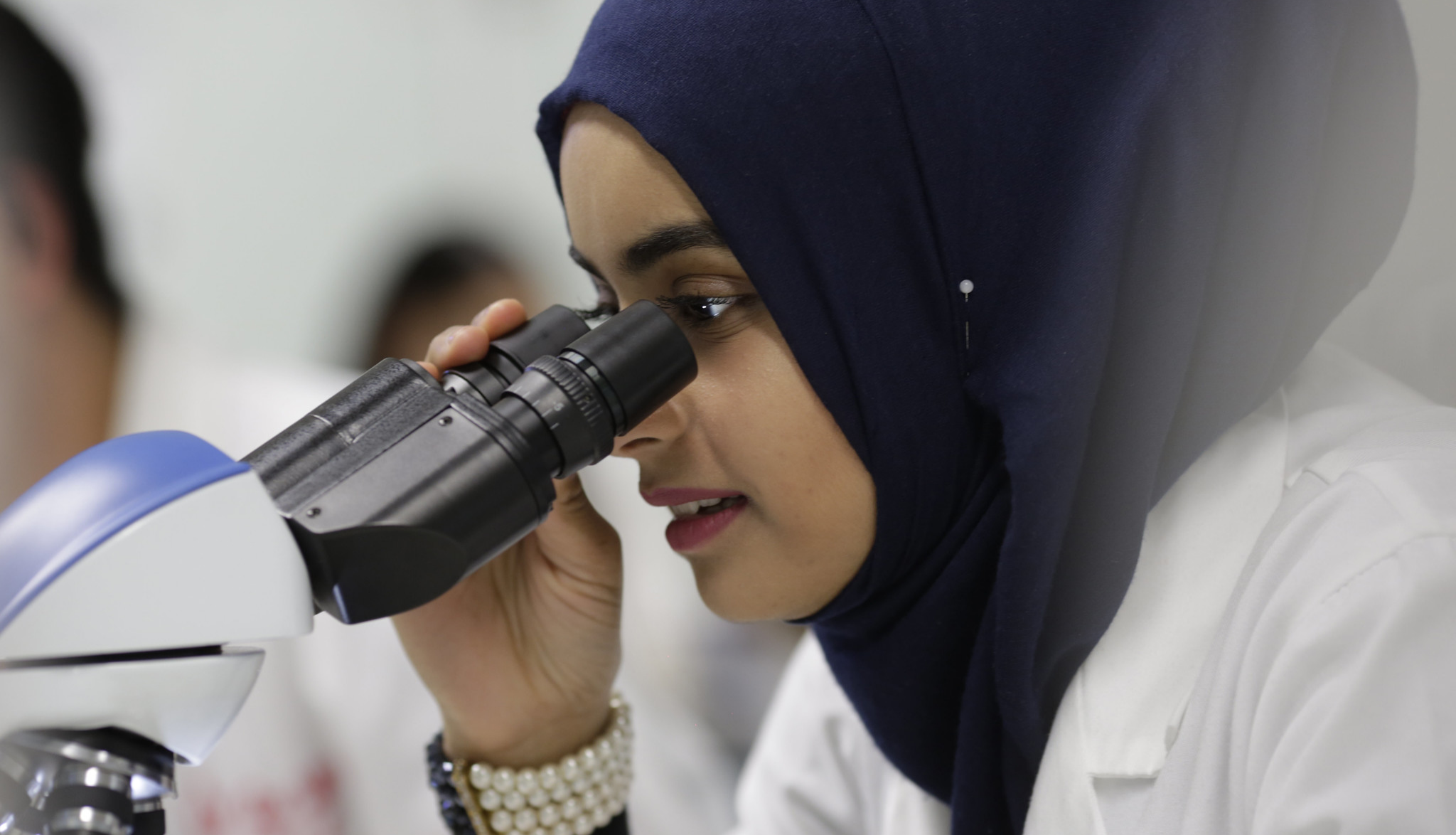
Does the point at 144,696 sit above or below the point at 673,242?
below

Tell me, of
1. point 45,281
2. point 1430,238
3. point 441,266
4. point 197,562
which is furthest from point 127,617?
point 441,266

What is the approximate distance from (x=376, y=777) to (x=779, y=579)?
0.85 metres

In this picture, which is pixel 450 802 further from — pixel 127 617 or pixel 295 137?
pixel 295 137

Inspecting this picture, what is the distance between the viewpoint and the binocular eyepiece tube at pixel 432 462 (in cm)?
52

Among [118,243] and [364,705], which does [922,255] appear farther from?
[118,243]

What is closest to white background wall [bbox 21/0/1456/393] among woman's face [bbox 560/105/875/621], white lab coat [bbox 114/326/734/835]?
white lab coat [bbox 114/326/734/835]

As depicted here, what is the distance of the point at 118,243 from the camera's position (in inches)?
67.9

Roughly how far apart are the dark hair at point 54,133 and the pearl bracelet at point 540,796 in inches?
43.3

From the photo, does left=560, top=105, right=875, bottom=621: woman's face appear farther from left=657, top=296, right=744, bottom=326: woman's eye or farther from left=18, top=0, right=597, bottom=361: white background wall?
left=18, top=0, right=597, bottom=361: white background wall

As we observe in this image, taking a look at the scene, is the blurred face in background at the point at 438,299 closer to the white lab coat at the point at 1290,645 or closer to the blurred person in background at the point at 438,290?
the blurred person in background at the point at 438,290

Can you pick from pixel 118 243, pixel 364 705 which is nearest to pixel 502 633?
pixel 364 705

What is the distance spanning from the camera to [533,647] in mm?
1056

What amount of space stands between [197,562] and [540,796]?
2.03 feet

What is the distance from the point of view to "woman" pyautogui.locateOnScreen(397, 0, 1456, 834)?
718 millimetres
